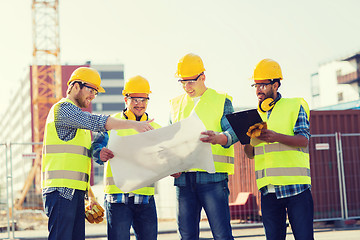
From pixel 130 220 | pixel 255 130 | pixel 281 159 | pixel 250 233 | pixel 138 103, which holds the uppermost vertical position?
pixel 138 103

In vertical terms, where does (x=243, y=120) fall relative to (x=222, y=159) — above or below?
above

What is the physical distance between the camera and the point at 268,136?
4.44 meters

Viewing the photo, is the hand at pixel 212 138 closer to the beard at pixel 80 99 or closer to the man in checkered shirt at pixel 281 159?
the man in checkered shirt at pixel 281 159

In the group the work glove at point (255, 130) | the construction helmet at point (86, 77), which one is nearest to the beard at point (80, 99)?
the construction helmet at point (86, 77)

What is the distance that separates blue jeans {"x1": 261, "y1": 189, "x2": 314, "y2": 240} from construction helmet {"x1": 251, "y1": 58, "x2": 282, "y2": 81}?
1092mm

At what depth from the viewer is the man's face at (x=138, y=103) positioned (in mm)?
5020

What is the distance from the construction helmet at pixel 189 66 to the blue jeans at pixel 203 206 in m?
0.96

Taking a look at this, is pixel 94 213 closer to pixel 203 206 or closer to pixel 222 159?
pixel 203 206

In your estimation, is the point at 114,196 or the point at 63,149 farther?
the point at 114,196

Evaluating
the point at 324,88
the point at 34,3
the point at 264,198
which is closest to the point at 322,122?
the point at 264,198

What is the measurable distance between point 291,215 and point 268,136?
780 mm

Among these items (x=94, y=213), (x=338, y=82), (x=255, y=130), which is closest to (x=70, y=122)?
(x=94, y=213)

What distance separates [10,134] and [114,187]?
125047 mm

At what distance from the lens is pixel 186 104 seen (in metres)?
4.98
